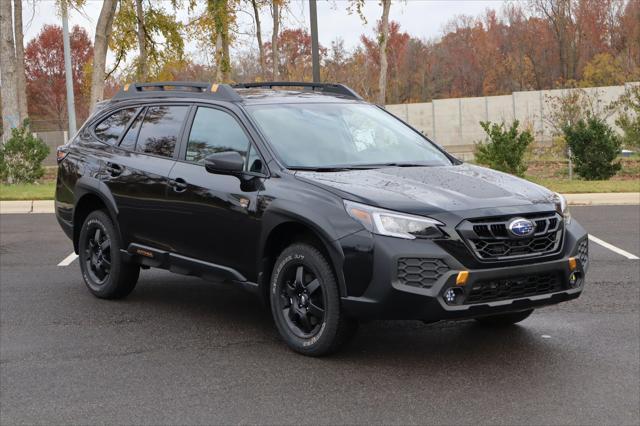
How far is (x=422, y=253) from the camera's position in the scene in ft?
17.4

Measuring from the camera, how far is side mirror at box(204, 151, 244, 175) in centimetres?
615

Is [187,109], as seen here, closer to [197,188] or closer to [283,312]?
[197,188]

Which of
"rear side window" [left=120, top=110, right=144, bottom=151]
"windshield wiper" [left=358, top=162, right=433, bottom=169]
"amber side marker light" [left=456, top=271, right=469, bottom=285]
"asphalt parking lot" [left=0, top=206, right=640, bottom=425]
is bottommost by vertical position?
"asphalt parking lot" [left=0, top=206, right=640, bottom=425]

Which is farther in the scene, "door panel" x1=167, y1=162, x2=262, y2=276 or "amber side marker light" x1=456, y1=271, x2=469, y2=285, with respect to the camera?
"door panel" x1=167, y1=162, x2=262, y2=276

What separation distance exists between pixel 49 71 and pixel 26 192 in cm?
5366

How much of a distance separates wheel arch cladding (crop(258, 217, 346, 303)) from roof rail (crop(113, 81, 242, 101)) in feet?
4.11

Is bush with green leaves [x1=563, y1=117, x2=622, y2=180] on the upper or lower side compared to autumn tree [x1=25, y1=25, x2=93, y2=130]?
lower

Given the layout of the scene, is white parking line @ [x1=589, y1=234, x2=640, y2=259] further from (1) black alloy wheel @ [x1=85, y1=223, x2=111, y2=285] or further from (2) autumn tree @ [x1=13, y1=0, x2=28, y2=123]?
(2) autumn tree @ [x1=13, y1=0, x2=28, y2=123]

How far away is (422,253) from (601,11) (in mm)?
72972

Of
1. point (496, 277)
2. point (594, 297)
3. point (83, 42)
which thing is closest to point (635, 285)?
point (594, 297)

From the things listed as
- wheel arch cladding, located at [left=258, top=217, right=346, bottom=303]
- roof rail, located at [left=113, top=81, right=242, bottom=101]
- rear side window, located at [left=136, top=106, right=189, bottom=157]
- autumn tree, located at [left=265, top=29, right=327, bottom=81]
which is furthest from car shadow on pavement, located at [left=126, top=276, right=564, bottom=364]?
autumn tree, located at [left=265, top=29, right=327, bottom=81]

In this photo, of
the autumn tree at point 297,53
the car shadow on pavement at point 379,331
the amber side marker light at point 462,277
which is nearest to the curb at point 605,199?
the car shadow on pavement at point 379,331

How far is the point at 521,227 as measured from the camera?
5500mm

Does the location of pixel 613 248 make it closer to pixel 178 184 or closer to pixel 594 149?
pixel 178 184
